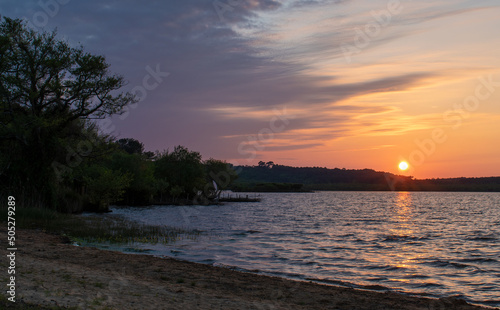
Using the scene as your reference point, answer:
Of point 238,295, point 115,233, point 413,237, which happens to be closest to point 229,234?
point 115,233

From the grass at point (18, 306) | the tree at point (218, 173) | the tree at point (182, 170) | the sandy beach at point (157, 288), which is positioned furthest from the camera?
the tree at point (218, 173)

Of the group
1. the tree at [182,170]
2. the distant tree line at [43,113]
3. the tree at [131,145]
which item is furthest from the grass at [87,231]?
the tree at [131,145]

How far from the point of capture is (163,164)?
9588cm

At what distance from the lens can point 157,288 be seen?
11.6 meters

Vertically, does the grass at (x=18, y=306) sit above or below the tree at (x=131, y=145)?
below

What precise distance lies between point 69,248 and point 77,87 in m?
20.5

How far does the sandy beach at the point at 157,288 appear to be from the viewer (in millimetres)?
9617

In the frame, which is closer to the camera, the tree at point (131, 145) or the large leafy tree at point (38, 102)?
the large leafy tree at point (38, 102)

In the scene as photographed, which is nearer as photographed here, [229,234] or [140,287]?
[140,287]

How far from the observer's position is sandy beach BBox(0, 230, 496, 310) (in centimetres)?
962

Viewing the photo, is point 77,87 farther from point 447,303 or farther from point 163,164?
point 163,164

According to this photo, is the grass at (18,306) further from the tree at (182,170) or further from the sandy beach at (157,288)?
the tree at (182,170)

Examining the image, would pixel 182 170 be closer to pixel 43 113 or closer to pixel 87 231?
pixel 43 113

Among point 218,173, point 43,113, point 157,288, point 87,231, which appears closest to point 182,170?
point 218,173
